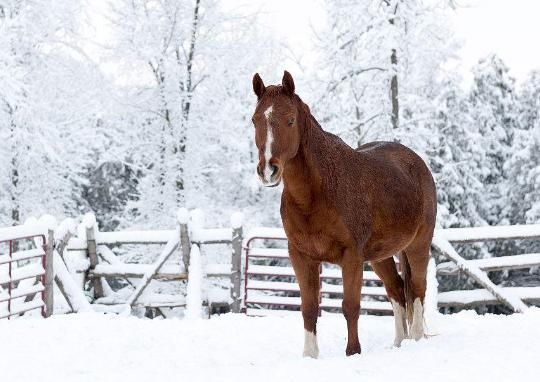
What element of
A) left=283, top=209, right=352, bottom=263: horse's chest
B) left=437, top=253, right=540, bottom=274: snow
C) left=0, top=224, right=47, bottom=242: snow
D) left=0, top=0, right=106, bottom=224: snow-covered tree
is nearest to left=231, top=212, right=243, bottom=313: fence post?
left=0, top=224, right=47, bottom=242: snow

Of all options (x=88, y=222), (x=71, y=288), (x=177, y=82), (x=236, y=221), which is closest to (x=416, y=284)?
(x=236, y=221)

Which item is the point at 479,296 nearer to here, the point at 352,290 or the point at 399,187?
the point at 399,187

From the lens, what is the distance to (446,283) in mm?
17266

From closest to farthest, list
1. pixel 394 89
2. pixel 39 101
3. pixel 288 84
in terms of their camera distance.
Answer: pixel 288 84 < pixel 394 89 < pixel 39 101

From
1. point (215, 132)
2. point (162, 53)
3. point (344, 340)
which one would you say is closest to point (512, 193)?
point (215, 132)

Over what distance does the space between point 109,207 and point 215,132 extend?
1019cm

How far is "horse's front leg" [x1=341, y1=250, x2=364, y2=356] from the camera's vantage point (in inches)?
155

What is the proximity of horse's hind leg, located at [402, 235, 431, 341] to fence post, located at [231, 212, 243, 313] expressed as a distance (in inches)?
147

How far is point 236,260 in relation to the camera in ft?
28.1

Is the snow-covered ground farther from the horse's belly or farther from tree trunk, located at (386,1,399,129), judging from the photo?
tree trunk, located at (386,1,399,129)

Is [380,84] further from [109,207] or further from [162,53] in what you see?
[109,207]

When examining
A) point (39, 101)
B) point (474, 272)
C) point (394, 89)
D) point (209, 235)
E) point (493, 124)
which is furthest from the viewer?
point (493, 124)

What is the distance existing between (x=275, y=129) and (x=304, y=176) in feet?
1.48

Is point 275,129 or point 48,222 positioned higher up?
point 275,129
